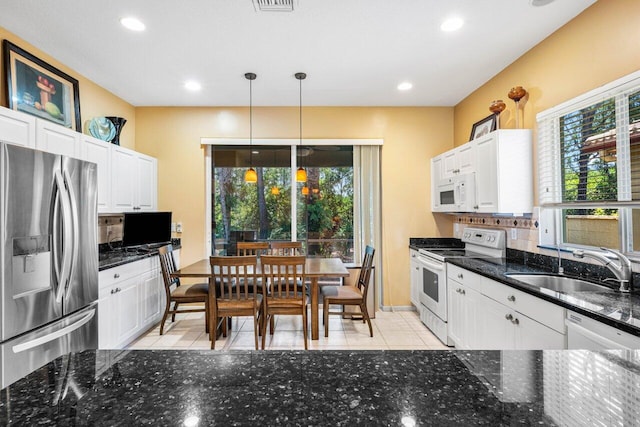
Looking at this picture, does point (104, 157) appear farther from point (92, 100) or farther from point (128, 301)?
point (128, 301)

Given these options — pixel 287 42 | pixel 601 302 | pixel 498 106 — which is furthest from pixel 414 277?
pixel 287 42

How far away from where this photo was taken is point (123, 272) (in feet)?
10.1

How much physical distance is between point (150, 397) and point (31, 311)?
73.3 inches

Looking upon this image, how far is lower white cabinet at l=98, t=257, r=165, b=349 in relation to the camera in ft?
9.25

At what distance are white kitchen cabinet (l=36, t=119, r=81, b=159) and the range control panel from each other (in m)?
4.04

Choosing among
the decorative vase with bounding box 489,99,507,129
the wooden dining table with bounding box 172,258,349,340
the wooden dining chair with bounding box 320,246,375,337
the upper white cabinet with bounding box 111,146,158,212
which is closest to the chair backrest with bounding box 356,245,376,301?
the wooden dining chair with bounding box 320,246,375,337

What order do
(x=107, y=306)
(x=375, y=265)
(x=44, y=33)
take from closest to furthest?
(x=44, y=33) < (x=107, y=306) < (x=375, y=265)

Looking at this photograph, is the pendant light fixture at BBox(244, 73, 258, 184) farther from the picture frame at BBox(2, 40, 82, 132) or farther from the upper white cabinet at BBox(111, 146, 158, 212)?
the picture frame at BBox(2, 40, 82, 132)

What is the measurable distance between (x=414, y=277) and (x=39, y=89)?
438 cm

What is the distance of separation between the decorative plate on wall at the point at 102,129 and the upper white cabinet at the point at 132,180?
0.59 ft

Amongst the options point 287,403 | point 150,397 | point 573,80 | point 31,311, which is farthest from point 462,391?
point 573,80

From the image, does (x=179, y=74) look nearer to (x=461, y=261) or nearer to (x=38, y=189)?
(x=38, y=189)

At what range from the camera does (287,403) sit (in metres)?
0.65

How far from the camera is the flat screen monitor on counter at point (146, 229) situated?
376cm
